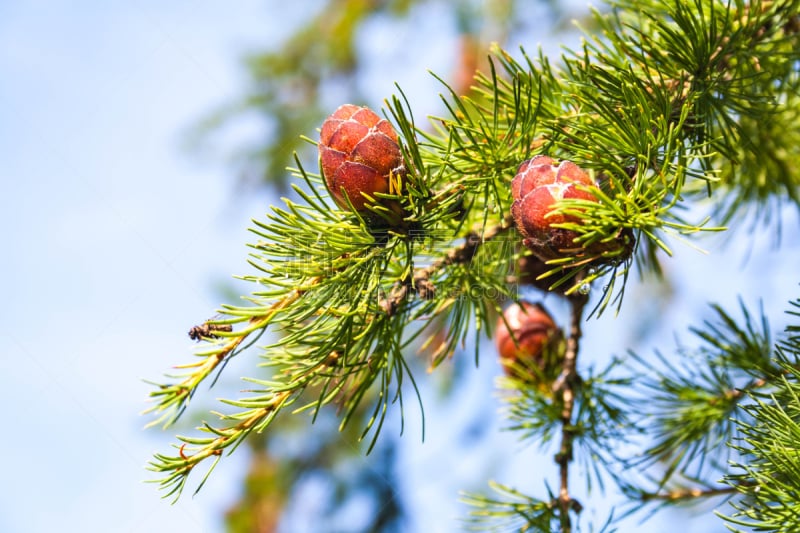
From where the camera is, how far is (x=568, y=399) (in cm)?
100

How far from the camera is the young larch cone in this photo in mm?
642

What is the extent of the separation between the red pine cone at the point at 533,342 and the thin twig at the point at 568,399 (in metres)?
0.03

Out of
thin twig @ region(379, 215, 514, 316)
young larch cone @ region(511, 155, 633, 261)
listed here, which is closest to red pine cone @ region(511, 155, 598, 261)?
young larch cone @ region(511, 155, 633, 261)

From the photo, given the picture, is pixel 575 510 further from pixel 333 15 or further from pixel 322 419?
pixel 333 15

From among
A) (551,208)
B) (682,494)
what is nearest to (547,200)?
(551,208)

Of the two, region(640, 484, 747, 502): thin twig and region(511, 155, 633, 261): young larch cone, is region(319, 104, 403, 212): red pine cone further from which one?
region(640, 484, 747, 502): thin twig

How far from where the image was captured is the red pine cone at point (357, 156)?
687 mm

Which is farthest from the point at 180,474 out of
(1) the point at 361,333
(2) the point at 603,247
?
(2) the point at 603,247

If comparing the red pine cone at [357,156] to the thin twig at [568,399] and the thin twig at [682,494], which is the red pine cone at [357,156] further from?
the thin twig at [682,494]

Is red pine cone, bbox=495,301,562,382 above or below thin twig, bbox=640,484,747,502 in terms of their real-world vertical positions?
above

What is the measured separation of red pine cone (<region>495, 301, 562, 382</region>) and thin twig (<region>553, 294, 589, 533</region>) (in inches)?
1.4

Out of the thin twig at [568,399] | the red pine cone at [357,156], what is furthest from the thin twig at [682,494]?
the red pine cone at [357,156]

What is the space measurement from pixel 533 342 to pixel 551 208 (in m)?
0.45

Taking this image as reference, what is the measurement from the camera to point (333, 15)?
2857 millimetres
